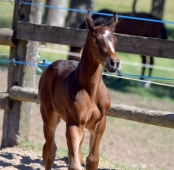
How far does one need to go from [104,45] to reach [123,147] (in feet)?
13.9

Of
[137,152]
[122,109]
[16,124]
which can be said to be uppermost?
[122,109]

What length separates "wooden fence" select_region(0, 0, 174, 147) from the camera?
6020 mm

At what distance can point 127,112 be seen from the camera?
614cm

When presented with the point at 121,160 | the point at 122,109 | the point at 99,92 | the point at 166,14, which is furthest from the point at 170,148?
the point at 166,14

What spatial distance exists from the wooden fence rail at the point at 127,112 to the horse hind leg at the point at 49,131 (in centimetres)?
85

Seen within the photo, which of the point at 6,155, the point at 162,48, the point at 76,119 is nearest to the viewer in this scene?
the point at 76,119

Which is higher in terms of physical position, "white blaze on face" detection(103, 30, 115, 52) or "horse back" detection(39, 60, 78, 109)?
"white blaze on face" detection(103, 30, 115, 52)

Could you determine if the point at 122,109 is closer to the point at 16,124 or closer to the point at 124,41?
the point at 124,41

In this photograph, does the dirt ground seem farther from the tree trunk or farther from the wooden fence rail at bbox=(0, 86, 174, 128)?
the tree trunk

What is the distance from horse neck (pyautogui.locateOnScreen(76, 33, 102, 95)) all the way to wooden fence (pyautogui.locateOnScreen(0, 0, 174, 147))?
1.16 m

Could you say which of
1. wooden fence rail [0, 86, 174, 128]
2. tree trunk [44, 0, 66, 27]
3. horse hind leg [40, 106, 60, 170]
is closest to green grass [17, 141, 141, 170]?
wooden fence rail [0, 86, 174, 128]

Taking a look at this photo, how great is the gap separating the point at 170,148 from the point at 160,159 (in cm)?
75

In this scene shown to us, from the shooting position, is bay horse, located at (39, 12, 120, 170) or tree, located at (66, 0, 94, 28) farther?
tree, located at (66, 0, 94, 28)

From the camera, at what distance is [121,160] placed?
7.82 m
